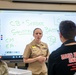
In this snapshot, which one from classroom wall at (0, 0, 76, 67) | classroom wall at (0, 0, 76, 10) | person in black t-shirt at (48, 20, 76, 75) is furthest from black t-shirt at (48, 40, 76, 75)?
classroom wall at (0, 0, 76, 10)

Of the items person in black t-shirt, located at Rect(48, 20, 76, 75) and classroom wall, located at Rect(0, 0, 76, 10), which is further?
classroom wall, located at Rect(0, 0, 76, 10)

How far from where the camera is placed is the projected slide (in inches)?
155

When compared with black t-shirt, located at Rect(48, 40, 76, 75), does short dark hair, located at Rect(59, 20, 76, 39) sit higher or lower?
higher

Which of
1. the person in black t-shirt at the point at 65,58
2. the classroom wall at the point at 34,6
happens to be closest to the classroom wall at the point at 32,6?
the classroom wall at the point at 34,6

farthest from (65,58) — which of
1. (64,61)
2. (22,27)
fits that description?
(22,27)

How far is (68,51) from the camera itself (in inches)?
73.2

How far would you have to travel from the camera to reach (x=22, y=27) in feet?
13.2

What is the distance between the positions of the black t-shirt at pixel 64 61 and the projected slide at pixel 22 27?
219 centimetres

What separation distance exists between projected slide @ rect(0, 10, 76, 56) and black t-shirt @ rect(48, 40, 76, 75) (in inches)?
86.2

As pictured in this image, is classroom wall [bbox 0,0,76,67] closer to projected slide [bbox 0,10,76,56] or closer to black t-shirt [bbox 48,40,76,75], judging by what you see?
projected slide [bbox 0,10,76,56]

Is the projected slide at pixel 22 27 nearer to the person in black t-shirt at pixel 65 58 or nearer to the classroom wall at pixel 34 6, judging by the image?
the classroom wall at pixel 34 6

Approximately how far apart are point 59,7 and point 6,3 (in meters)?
1.14

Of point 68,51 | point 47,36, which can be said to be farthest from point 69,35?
point 47,36

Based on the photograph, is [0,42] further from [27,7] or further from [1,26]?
[27,7]
